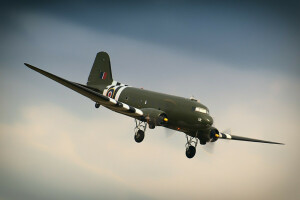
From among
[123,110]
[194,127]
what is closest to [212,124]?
[194,127]

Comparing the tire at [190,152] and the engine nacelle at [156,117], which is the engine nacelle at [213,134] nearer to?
the tire at [190,152]

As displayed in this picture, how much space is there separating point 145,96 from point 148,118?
3.23 meters

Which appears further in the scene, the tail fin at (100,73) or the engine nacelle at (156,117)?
the tail fin at (100,73)

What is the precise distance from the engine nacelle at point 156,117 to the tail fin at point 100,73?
1022 centimetres

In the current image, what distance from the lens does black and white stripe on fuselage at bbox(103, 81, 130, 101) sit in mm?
44450

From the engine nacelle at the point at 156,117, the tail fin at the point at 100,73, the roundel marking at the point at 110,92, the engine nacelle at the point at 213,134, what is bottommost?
the engine nacelle at the point at 156,117

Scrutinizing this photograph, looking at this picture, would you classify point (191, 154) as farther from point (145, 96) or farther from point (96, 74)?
point (96, 74)

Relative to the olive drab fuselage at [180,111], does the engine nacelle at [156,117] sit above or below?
below

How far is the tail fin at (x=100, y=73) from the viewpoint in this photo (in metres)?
48.5

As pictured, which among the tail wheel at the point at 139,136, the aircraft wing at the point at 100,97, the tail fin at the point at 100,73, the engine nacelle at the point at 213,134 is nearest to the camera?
the aircraft wing at the point at 100,97

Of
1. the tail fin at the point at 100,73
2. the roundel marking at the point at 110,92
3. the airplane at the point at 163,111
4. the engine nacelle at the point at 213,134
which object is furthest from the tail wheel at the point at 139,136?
the tail fin at the point at 100,73

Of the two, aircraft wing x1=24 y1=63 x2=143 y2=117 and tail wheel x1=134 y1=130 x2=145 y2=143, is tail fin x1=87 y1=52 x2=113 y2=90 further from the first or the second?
tail wheel x1=134 y1=130 x2=145 y2=143

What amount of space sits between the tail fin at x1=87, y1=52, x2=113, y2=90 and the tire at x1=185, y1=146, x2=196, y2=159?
11331mm

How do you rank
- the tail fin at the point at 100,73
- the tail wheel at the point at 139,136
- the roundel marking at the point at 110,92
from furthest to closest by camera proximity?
the tail fin at the point at 100,73, the roundel marking at the point at 110,92, the tail wheel at the point at 139,136
